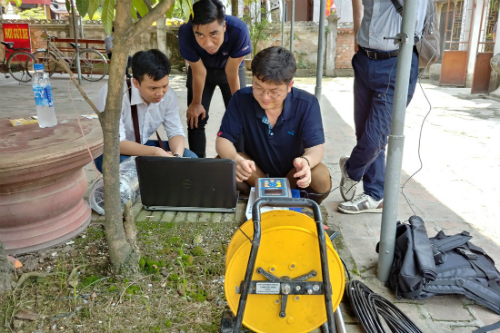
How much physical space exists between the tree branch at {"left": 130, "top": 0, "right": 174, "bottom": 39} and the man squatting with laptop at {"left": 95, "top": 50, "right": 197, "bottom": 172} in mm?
999

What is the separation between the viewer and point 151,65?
2.75m

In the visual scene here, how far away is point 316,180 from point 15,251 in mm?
1797

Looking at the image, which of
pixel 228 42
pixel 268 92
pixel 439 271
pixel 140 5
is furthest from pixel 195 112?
pixel 439 271

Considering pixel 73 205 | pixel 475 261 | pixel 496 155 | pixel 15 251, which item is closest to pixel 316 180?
pixel 475 261

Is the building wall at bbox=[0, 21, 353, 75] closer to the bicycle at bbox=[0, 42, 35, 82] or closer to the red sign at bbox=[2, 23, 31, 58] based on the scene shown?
the red sign at bbox=[2, 23, 31, 58]

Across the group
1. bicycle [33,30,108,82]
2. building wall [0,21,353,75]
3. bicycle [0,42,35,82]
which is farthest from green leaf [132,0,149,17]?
building wall [0,21,353,75]

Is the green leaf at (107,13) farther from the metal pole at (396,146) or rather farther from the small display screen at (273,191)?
the metal pole at (396,146)

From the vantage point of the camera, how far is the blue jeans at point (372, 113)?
107 inches

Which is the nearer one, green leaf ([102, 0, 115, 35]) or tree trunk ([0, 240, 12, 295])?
green leaf ([102, 0, 115, 35])

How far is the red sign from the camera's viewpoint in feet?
36.7

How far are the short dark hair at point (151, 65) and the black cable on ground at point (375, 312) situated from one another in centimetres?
177

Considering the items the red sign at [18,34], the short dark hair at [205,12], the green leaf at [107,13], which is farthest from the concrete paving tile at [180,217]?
the red sign at [18,34]

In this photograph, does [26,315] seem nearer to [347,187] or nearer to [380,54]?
[347,187]

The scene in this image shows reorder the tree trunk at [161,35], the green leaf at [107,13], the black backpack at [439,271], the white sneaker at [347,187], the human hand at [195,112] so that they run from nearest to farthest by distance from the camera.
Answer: the green leaf at [107,13]
the black backpack at [439,271]
the white sneaker at [347,187]
the human hand at [195,112]
the tree trunk at [161,35]
